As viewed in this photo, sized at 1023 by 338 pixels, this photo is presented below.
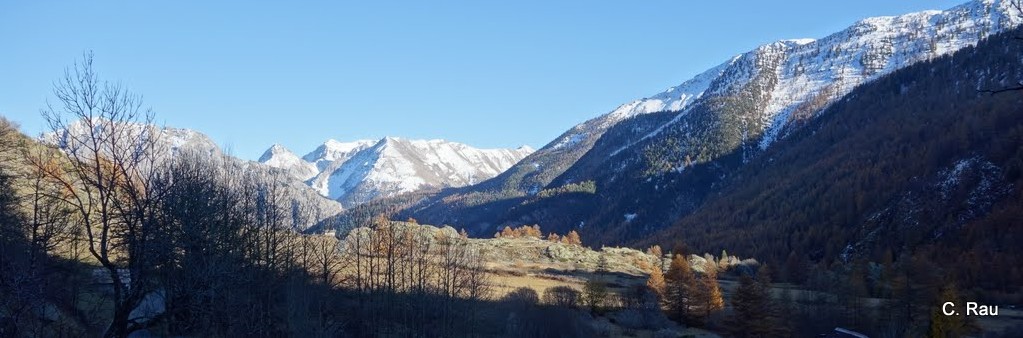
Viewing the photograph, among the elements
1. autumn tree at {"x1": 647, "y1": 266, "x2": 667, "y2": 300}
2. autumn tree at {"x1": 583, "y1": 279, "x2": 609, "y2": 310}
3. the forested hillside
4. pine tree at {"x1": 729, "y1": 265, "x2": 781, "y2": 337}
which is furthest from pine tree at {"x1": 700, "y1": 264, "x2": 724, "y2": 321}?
the forested hillside

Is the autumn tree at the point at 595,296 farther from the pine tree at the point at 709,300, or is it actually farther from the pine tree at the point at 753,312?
the pine tree at the point at 753,312

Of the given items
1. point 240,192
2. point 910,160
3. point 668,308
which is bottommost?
point 668,308

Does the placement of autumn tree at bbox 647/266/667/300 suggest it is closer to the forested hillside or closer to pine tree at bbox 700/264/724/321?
pine tree at bbox 700/264/724/321

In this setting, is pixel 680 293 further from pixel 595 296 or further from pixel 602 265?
pixel 602 265

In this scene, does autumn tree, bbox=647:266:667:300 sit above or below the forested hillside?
below

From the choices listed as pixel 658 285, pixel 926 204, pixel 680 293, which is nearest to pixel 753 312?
pixel 680 293

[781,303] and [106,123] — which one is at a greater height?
[106,123]

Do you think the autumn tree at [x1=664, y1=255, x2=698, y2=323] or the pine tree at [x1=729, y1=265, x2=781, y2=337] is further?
the autumn tree at [x1=664, y1=255, x2=698, y2=323]

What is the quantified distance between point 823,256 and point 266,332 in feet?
483

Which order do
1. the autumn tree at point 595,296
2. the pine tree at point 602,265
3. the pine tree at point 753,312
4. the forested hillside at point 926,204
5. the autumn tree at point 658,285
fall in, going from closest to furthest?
1. the pine tree at point 753,312
2. the autumn tree at point 595,296
3. the autumn tree at point 658,285
4. the forested hillside at point 926,204
5. the pine tree at point 602,265

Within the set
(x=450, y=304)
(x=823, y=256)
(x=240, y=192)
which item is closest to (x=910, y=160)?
(x=823, y=256)

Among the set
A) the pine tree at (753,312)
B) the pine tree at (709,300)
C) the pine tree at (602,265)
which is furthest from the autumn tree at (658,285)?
the pine tree at (602,265)

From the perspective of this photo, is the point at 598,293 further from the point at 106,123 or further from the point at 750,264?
the point at 750,264

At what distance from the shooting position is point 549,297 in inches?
2768
